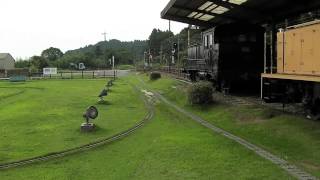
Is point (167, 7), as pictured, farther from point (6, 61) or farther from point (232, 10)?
point (6, 61)

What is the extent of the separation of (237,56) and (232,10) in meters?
2.55

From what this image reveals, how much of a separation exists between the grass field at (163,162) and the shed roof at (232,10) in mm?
8970

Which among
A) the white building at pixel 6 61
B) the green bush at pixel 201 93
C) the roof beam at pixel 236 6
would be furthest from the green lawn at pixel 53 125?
the white building at pixel 6 61

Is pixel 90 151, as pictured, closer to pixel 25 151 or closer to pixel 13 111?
pixel 25 151

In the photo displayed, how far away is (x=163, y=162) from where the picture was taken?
13.3 m

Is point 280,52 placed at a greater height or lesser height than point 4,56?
lesser

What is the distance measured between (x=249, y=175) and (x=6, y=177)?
20.3ft

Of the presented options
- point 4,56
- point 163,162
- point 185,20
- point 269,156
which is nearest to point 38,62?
point 4,56

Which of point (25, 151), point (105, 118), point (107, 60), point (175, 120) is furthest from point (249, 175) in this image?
point (107, 60)

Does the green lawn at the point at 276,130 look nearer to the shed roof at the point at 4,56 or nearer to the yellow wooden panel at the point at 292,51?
the yellow wooden panel at the point at 292,51

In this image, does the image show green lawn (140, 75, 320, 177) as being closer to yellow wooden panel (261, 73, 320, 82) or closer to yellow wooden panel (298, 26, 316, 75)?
yellow wooden panel (261, 73, 320, 82)

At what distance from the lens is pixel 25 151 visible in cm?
1623

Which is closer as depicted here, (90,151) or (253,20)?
(90,151)

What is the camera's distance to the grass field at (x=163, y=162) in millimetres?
11945
